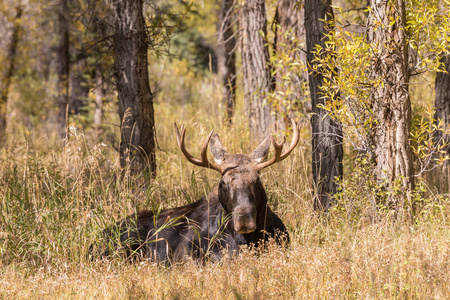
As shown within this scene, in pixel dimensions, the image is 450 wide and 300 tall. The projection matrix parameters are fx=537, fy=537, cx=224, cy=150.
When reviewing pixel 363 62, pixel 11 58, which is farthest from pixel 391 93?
pixel 11 58

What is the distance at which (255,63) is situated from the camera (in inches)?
402

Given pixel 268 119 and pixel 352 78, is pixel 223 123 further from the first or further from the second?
pixel 352 78

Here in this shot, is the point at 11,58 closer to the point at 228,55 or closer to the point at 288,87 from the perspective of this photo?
the point at 228,55

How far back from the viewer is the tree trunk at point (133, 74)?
7.39 meters

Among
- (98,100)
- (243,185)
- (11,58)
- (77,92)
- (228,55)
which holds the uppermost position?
(11,58)

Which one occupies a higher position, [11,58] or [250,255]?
[11,58]

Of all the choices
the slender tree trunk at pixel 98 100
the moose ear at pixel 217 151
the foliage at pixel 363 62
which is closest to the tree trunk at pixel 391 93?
the foliage at pixel 363 62

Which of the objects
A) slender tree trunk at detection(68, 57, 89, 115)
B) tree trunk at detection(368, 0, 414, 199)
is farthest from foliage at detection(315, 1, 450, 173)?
slender tree trunk at detection(68, 57, 89, 115)

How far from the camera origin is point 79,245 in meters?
5.30

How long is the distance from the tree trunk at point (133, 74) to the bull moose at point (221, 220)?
1.41 m

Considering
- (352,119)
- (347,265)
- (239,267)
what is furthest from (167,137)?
(347,265)

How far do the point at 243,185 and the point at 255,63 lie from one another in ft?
16.9

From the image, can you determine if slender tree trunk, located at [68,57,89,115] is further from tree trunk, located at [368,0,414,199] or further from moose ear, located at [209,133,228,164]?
tree trunk, located at [368,0,414,199]

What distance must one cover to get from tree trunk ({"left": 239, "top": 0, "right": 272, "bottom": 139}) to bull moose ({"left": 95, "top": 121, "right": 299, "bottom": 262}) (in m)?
4.05
